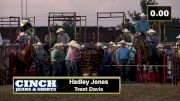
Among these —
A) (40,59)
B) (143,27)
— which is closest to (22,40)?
(40,59)

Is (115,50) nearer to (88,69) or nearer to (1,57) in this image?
(88,69)

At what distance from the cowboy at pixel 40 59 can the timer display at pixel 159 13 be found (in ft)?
13.8

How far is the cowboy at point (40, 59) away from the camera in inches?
731

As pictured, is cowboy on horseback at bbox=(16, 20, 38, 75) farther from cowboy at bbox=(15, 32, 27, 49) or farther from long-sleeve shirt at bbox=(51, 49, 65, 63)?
long-sleeve shirt at bbox=(51, 49, 65, 63)

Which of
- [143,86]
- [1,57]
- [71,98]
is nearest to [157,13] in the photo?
[143,86]

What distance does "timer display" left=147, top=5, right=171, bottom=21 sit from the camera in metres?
16.0

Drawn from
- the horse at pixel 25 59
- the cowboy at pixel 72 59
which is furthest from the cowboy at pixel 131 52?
the horse at pixel 25 59

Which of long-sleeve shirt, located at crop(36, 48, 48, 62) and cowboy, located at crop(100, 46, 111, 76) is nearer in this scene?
cowboy, located at crop(100, 46, 111, 76)

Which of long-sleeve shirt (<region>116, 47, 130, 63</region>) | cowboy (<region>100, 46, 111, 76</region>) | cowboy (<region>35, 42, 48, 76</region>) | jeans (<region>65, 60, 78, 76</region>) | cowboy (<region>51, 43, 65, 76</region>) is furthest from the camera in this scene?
cowboy (<region>35, 42, 48, 76</region>)

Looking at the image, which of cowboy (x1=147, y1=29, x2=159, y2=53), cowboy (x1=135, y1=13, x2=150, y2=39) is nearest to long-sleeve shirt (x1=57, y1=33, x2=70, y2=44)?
cowboy (x1=135, y1=13, x2=150, y2=39)

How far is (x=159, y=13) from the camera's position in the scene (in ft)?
53.5

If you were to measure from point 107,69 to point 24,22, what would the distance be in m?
3.13

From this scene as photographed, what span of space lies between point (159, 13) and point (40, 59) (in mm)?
4434
